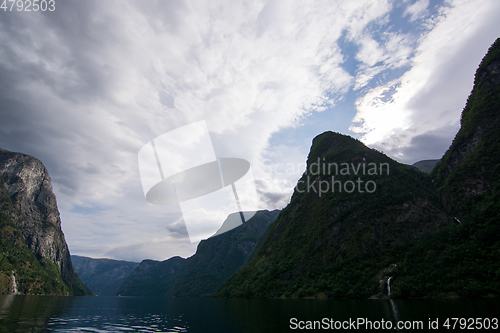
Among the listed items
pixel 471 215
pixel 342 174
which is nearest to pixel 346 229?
pixel 471 215

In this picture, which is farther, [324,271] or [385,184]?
[385,184]

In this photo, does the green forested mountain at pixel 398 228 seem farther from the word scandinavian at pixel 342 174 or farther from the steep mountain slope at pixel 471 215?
the word scandinavian at pixel 342 174

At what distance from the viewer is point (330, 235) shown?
93625mm

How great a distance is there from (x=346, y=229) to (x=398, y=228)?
17.4m

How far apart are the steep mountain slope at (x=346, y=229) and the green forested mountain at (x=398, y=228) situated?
358 millimetres

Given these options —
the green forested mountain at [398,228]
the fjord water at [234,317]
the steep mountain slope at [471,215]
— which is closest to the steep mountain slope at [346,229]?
the green forested mountain at [398,228]

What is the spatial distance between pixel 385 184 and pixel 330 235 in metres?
32.6

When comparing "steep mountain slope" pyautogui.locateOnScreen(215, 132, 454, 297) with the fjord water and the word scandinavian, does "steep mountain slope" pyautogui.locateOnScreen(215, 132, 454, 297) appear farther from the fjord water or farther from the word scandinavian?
the fjord water

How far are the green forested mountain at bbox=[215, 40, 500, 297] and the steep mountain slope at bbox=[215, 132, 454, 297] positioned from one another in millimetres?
358

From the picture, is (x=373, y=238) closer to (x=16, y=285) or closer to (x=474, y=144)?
(x=474, y=144)

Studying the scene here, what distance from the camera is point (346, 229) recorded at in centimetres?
9056

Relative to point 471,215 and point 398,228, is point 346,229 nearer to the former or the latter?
point 398,228

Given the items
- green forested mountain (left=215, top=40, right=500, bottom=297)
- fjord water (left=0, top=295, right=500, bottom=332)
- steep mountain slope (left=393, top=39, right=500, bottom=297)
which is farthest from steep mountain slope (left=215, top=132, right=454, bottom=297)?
fjord water (left=0, top=295, right=500, bottom=332)

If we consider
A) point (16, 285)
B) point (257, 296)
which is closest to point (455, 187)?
point (257, 296)
